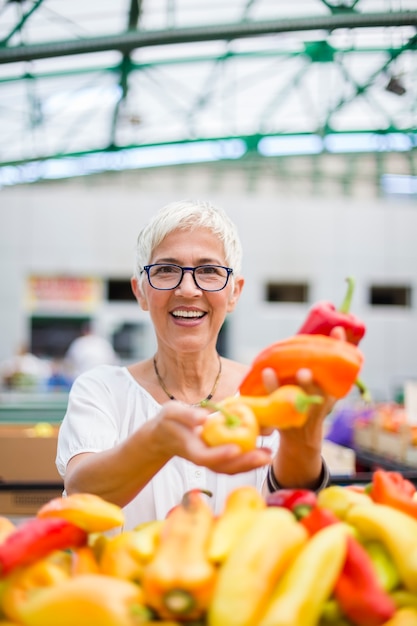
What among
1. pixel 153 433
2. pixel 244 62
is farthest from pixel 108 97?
pixel 153 433

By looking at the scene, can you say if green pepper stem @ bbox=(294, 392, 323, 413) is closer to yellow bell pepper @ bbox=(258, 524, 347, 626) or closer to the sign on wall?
yellow bell pepper @ bbox=(258, 524, 347, 626)

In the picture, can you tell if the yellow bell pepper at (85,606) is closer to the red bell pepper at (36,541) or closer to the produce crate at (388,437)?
the red bell pepper at (36,541)

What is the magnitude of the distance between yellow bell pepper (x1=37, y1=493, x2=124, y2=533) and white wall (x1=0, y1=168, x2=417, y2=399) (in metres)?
→ 14.1

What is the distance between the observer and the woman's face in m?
1.79

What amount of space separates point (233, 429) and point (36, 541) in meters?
0.40

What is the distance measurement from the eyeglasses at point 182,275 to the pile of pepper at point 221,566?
0.73m

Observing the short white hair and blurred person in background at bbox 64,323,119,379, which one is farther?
blurred person in background at bbox 64,323,119,379

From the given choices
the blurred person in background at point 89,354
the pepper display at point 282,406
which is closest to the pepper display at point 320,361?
the pepper display at point 282,406

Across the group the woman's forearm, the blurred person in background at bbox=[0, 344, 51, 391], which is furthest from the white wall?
the woman's forearm

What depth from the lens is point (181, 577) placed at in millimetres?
927

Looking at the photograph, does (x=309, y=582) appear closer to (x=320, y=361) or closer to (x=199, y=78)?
(x=320, y=361)

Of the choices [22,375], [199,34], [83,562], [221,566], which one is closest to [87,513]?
[83,562]

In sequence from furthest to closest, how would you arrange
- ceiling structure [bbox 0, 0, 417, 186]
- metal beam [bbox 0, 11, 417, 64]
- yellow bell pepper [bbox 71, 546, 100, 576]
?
ceiling structure [bbox 0, 0, 417, 186] < metal beam [bbox 0, 11, 417, 64] < yellow bell pepper [bbox 71, 546, 100, 576]

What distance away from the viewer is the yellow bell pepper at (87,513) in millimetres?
1167
